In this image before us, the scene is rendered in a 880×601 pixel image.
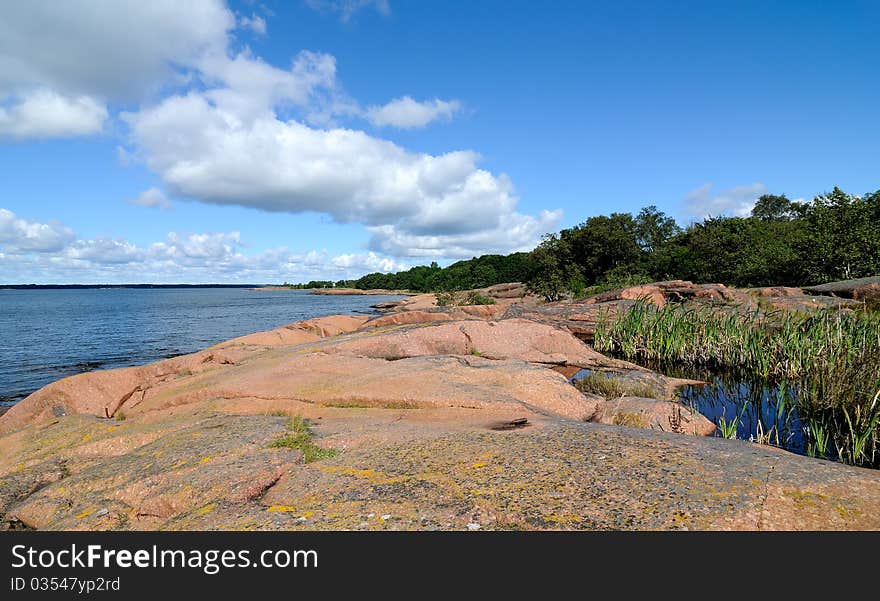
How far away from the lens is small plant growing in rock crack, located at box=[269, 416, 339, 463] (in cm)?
556

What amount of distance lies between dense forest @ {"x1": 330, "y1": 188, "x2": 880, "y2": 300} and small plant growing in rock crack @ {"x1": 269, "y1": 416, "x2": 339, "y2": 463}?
41.0m

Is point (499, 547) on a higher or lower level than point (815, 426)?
higher

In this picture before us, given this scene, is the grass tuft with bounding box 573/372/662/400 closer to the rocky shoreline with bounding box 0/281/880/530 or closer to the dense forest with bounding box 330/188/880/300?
the rocky shoreline with bounding box 0/281/880/530

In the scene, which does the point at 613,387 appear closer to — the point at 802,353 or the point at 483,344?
the point at 483,344

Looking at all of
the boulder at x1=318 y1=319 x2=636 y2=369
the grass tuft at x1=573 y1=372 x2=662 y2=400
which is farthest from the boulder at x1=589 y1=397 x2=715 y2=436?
the boulder at x1=318 y1=319 x2=636 y2=369

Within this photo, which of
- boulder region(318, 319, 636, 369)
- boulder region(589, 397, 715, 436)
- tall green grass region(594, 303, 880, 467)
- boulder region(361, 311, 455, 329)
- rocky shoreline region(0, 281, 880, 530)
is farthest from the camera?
boulder region(361, 311, 455, 329)

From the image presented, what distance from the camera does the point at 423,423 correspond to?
718 centimetres

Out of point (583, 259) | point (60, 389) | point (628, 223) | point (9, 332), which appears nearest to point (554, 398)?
point (60, 389)

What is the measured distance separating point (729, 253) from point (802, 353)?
38601 mm

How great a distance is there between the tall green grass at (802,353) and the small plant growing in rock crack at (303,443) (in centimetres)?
777

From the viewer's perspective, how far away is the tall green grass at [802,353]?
7793mm

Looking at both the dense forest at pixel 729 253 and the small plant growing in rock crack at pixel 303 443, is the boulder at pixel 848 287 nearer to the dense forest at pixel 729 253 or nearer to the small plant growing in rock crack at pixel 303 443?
the dense forest at pixel 729 253

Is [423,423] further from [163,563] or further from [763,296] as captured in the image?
[763,296]

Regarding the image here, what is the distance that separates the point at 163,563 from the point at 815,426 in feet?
31.8
